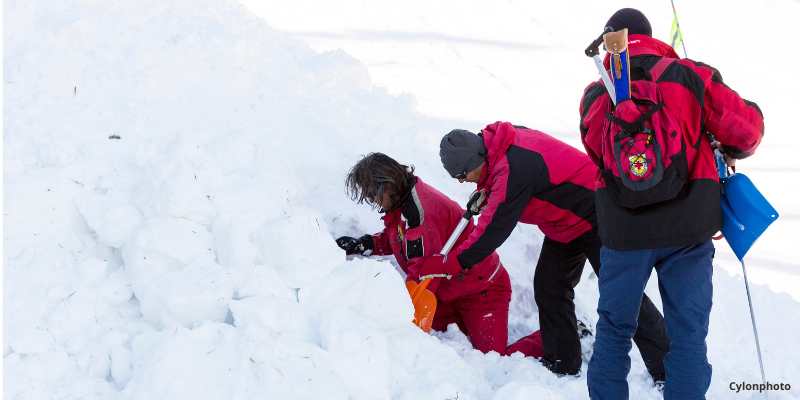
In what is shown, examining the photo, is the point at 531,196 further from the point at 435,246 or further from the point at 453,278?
the point at 453,278

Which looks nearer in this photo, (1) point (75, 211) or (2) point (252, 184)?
(1) point (75, 211)

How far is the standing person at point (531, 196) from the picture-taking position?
2.49 m

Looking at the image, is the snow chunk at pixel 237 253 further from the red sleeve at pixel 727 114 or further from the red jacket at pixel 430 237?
A: the red sleeve at pixel 727 114

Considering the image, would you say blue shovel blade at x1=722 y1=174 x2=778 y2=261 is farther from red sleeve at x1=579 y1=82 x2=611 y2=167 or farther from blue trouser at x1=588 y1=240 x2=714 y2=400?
red sleeve at x1=579 y1=82 x2=611 y2=167

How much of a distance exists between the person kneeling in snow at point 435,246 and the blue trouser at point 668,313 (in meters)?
0.93

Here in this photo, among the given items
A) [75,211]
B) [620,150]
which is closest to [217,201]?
[75,211]

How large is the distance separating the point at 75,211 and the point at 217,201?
1.95 ft

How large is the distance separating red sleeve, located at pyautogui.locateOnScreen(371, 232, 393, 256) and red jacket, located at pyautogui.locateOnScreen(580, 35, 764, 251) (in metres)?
1.57

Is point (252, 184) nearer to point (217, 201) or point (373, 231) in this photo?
point (217, 201)

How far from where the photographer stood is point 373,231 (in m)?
3.49

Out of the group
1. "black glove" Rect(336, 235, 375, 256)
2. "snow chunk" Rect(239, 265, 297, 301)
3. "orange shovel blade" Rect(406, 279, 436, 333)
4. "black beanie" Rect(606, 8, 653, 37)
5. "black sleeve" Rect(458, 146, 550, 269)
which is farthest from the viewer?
"black glove" Rect(336, 235, 375, 256)

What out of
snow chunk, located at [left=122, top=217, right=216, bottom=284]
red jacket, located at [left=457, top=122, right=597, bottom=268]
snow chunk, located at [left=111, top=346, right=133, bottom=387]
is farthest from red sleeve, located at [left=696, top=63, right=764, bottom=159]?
snow chunk, located at [left=111, top=346, right=133, bottom=387]

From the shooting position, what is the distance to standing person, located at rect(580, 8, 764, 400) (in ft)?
5.77

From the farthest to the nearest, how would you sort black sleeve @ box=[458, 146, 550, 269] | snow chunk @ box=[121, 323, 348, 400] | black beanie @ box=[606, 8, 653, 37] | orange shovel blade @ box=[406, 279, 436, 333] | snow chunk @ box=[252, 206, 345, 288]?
orange shovel blade @ box=[406, 279, 436, 333], black sleeve @ box=[458, 146, 550, 269], snow chunk @ box=[252, 206, 345, 288], black beanie @ box=[606, 8, 653, 37], snow chunk @ box=[121, 323, 348, 400]
